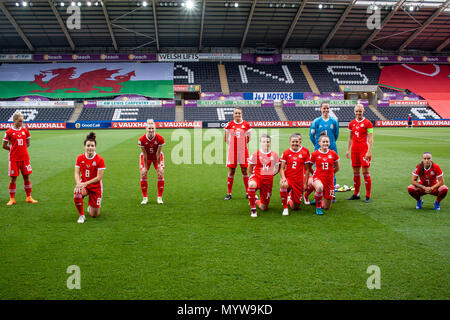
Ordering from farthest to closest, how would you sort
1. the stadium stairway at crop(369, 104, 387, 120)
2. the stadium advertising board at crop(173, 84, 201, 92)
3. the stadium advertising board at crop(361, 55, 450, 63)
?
the stadium advertising board at crop(361, 55, 450, 63), the stadium advertising board at crop(173, 84, 201, 92), the stadium stairway at crop(369, 104, 387, 120)

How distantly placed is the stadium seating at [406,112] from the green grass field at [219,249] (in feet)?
132

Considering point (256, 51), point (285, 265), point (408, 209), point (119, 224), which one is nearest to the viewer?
point (285, 265)

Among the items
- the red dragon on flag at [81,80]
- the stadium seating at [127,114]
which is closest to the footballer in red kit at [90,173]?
the stadium seating at [127,114]

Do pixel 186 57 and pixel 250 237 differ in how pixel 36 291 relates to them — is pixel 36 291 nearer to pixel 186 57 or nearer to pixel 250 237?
pixel 250 237

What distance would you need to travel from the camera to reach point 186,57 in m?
49.0

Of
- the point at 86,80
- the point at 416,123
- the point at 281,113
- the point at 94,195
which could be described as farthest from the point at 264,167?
the point at 86,80

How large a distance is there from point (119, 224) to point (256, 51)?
4757cm

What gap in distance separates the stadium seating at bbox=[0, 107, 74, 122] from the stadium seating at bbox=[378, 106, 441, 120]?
41219 mm

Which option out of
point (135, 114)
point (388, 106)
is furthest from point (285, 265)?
point (388, 106)

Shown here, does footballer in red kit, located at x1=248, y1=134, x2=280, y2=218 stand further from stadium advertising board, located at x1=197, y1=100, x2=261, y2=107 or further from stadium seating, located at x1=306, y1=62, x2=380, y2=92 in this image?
stadium seating, located at x1=306, y1=62, x2=380, y2=92

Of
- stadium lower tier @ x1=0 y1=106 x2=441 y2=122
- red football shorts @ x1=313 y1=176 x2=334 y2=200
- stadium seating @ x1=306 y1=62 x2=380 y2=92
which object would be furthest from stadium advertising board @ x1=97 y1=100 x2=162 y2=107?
red football shorts @ x1=313 y1=176 x2=334 y2=200

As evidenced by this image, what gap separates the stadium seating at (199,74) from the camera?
156 ft

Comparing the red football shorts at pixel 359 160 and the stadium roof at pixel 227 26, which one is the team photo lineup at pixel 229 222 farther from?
the stadium roof at pixel 227 26

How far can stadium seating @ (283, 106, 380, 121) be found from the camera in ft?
141
